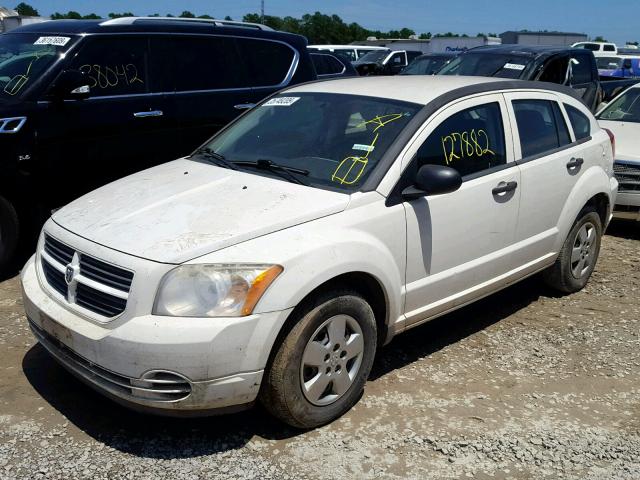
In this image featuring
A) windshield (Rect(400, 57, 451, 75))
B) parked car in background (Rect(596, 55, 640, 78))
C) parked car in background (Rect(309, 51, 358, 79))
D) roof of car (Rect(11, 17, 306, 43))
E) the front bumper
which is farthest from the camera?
parked car in background (Rect(596, 55, 640, 78))

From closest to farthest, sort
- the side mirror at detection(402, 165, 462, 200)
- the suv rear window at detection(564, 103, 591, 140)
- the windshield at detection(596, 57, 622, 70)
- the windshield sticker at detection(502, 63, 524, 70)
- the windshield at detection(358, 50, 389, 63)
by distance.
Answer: the side mirror at detection(402, 165, 462, 200) < the suv rear window at detection(564, 103, 591, 140) < the windshield sticker at detection(502, 63, 524, 70) < the windshield at detection(358, 50, 389, 63) < the windshield at detection(596, 57, 622, 70)

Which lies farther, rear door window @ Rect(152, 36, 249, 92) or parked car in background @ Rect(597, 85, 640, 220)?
parked car in background @ Rect(597, 85, 640, 220)

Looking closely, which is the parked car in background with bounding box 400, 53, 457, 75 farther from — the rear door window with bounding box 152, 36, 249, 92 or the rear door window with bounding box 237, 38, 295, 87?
the rear door window with bounding box 152, 36, 249, 92

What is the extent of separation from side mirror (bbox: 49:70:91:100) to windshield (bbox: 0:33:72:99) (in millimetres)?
194

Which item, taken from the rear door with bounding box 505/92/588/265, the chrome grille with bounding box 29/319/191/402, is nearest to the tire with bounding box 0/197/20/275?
the chrome grille with bounding box 29/319/191/402

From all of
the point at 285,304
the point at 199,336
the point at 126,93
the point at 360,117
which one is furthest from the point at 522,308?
the point at 126,93

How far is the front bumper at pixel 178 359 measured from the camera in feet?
9.79

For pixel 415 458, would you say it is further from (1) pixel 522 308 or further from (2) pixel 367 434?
(1) pixel 522 308

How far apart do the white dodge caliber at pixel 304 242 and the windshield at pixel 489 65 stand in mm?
5779

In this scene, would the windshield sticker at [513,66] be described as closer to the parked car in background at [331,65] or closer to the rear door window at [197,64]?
the parked car in background at [331,65]

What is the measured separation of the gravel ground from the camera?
3234mm

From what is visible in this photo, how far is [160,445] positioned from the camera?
11.0ft

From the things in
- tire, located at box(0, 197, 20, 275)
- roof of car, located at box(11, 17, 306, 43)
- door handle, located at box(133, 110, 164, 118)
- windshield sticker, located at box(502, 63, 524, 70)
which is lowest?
tire, located at box(0, 197, 20, 275)

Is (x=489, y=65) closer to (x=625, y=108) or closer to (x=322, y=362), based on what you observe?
(x=625, y=108)
